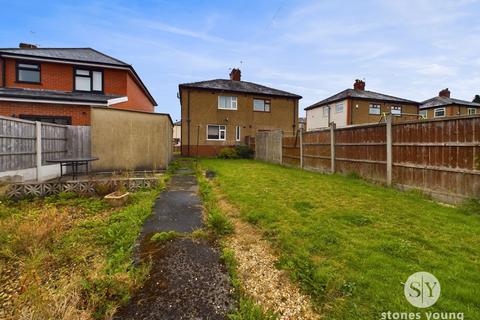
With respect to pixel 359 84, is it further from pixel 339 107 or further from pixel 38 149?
pixel 38 149

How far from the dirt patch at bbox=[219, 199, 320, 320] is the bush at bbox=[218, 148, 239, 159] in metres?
15.8

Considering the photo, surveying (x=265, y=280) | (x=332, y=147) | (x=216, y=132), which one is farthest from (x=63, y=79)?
(x=265, y=280)

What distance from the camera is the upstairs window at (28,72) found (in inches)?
573

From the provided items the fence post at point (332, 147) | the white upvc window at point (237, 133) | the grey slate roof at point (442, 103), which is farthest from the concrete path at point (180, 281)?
the grey slate roof at point (442, 103)

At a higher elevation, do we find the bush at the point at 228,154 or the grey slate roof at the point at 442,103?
the grey slate roof at the point at 442,103

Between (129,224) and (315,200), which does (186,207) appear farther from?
(315,200)

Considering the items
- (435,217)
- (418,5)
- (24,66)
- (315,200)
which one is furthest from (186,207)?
(24,66)

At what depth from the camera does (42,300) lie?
6.86 feet

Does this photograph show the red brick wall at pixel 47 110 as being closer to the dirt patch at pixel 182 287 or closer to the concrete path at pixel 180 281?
the concrete path at pixel 180 281

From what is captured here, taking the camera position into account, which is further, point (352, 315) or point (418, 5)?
point (418, 5)

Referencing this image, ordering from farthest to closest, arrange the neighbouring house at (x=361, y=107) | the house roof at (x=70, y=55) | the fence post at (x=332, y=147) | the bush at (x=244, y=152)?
1. the neighbouring house at (x=361, y=107)
2. the bush at (x=244, y=152)
3. the house roof at (x=70, y=55)
4. the fence post at (x=332, y=147)

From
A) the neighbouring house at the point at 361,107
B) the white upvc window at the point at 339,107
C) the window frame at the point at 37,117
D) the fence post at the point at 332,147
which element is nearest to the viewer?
the fence post at the point at 332,147

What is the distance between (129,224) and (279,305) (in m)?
3.21

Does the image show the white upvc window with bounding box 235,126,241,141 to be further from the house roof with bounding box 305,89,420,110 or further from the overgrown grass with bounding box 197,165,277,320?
the overgrown grass with bounding box 197,165,277,320
